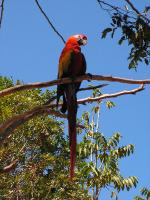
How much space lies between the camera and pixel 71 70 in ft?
14.4

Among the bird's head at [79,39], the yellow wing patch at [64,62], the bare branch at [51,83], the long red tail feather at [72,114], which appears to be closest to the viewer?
the bare branch at [51,83]

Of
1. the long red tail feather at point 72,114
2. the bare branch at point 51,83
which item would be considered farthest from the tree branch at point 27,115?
the bare branch at point 51,83

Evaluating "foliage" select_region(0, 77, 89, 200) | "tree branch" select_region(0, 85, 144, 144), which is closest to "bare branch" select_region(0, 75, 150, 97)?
"tree branch" select_region(0, 85, 144, 144)

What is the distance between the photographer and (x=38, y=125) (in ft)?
32.0

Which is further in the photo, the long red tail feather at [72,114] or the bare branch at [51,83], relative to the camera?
the long red tail feather at [72,114]

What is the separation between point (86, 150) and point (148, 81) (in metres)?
6.08

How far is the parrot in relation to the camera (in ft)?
13.3

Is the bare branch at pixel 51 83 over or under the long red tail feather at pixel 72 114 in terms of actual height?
over

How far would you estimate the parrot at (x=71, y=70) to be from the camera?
407 cm

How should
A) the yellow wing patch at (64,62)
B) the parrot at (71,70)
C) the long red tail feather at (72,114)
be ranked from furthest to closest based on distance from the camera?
the yellow wing patch at (64,62)
the parrot at (71,70)
the long red tail feather at (72,114)

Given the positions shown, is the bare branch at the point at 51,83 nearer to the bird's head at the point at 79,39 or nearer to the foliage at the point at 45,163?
the bird's head at the point at 79,39

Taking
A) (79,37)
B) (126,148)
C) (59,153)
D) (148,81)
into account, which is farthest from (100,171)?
(148,81)

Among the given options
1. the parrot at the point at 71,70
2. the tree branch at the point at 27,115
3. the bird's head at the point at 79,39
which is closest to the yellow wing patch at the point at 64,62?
the parrot at the point at 71,70

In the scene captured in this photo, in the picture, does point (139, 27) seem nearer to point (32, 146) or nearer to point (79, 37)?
point (79, 37)
